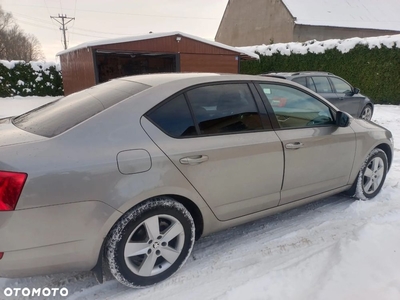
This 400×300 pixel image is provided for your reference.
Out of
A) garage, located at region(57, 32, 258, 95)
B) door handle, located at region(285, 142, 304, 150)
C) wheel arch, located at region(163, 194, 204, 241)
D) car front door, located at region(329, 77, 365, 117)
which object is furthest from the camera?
garage, located at region(57, 32, 258, 95)

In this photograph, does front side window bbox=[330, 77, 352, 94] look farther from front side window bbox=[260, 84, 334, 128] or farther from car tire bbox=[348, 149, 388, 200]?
front side window bbox=[260, 84, 334, 128]

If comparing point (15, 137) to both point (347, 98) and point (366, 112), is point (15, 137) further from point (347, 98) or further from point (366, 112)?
point (366, 112)

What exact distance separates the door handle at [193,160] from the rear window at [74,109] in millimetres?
654

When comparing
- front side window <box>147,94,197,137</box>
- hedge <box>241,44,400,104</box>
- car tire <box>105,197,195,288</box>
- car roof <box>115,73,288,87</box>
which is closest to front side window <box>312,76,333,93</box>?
car roof <box>115,73,288,87</box>

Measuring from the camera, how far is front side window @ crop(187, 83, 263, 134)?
2.37m

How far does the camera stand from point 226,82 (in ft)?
8.52

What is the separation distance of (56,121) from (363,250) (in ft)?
8.90

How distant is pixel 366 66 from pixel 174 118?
13.6 meters

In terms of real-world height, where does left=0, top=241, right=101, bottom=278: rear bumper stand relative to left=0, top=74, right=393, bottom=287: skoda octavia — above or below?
below

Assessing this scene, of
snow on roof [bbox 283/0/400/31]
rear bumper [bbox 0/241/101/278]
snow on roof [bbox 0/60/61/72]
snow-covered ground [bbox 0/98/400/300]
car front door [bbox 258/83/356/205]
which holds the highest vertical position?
snow on roof [bbox 283/0/400/31]

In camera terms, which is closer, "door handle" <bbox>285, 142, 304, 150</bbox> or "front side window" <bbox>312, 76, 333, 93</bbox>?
"door handle" <bbox>285, 142, 304, 150</bbox>

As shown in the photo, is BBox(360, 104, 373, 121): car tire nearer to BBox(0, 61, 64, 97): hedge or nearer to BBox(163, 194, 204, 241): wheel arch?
BBox(163, 194, 204, 241): wheel arch

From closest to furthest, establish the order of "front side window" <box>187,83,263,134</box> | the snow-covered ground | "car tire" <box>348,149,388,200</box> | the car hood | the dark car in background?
the car hood < the snow-covered ground < "front side window" <box>187,83,263,134</box> < "car tire" <box>348,149,388,200</box> < the dark car in background

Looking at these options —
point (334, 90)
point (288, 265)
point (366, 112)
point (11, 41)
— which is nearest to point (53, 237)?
point (288, 265)
